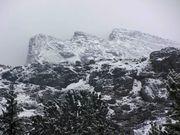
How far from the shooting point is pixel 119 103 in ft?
550

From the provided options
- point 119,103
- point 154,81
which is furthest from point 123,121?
point 154,81

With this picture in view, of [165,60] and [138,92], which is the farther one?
[165,60]

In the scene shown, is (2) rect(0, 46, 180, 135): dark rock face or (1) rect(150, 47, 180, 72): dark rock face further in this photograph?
(1) rect(150, 47, 180, 72): dark rock face

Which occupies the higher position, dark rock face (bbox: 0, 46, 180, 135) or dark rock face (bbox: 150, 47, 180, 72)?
dark rock face (bbox: 150, 47, 180, 72)

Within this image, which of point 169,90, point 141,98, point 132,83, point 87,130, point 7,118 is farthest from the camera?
point 132,83

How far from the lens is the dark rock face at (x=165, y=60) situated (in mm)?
180000

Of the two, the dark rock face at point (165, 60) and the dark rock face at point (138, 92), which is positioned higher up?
the dark rock face at point (165, 60)

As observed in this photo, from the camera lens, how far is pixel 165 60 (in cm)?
18438

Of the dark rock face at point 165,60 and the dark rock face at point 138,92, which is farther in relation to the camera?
the dark rock face at point 165,60

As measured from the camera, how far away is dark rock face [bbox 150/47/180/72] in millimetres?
180000

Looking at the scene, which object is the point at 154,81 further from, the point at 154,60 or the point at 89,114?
the point at 89,114

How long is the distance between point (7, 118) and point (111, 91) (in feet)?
462

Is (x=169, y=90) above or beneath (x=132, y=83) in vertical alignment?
above

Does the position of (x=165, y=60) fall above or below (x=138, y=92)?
above
